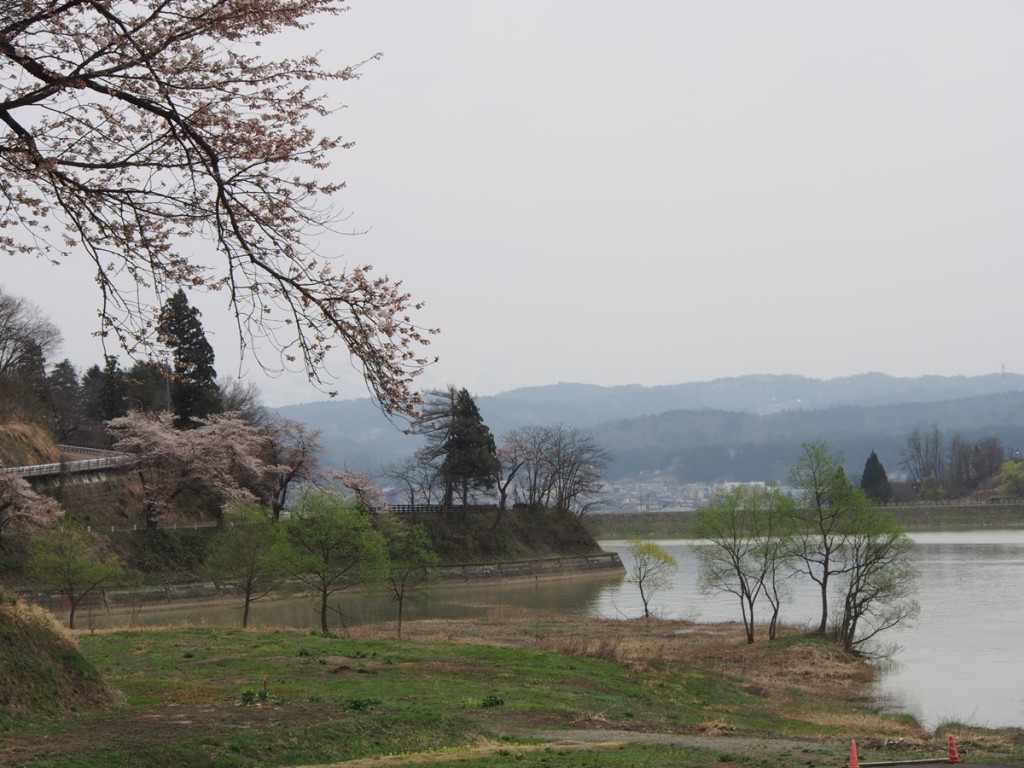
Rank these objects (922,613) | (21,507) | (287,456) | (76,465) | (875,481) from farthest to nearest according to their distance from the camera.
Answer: (875,481) < (287,456) < (76,465) < (21,507) < (922,613)

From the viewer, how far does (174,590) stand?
58.0 m

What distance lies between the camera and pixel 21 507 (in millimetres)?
53531

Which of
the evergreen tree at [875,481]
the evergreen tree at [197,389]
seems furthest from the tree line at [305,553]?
the evergreen tree at [875,481]

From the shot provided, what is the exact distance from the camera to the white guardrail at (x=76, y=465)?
59.7 metres

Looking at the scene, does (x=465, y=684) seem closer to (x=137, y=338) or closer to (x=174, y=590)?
(x=137, y=338)

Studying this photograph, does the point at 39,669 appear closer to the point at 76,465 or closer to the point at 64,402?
the point at 76,465

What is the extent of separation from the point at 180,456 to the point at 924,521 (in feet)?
329

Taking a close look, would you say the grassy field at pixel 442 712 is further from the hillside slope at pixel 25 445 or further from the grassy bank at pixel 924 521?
the grassy bank at pixel 924 521

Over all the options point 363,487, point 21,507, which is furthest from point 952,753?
point 363,487

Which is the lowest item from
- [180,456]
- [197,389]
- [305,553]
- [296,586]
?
[296,586]

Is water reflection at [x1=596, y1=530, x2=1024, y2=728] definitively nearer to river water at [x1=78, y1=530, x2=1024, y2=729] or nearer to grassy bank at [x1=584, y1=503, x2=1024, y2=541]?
river water at [x1=78, y1=530, x2=1024, y2=729]

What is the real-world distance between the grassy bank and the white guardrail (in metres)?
66.7

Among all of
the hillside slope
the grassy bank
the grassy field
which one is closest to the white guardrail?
the hillside slope

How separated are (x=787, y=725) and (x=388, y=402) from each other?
552 inches
